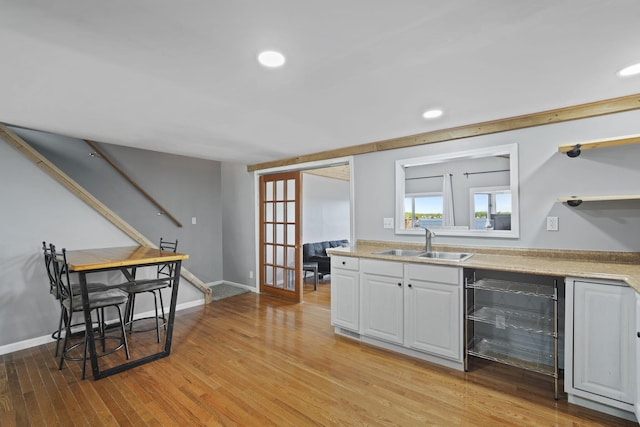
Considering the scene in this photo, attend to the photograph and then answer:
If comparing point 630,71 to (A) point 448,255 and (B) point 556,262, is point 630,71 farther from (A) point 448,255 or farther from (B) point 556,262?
(A) point 448,255

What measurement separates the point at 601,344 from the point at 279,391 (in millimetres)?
2145

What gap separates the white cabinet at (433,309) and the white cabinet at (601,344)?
0.71 metres

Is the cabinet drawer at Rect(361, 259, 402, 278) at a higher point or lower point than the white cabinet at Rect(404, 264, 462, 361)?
higher

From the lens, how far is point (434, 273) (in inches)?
103

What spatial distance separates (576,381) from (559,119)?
195cm

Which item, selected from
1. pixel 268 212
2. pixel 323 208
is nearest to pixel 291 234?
pixel 268 212

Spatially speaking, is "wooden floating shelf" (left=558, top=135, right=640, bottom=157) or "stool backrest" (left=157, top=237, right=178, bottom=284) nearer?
"wooden floating shelf" (left=558, top=135, right=640, bottom=157)

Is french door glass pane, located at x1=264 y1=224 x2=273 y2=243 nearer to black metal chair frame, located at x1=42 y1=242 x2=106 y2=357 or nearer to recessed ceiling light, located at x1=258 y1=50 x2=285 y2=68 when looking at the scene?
black metal chair frame, located at x1=42 y1=242 x2=106 y2=357

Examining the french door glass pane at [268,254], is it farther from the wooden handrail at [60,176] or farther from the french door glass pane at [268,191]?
the wooden handrail at [60,176]

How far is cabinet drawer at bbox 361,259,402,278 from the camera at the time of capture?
2834 millimetres

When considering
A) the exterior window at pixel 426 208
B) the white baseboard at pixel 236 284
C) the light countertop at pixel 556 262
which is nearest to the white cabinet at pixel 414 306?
the light countertop at pixel 556 262

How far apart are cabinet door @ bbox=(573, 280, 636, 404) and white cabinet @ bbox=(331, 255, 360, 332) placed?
1714mm

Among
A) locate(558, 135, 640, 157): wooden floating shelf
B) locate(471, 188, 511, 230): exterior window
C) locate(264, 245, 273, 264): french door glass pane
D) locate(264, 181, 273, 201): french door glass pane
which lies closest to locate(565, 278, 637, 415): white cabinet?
locate(558, 135, 640, 157): wooden floating shelf

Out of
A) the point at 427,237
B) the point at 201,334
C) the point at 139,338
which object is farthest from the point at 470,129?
the point at 139,338
